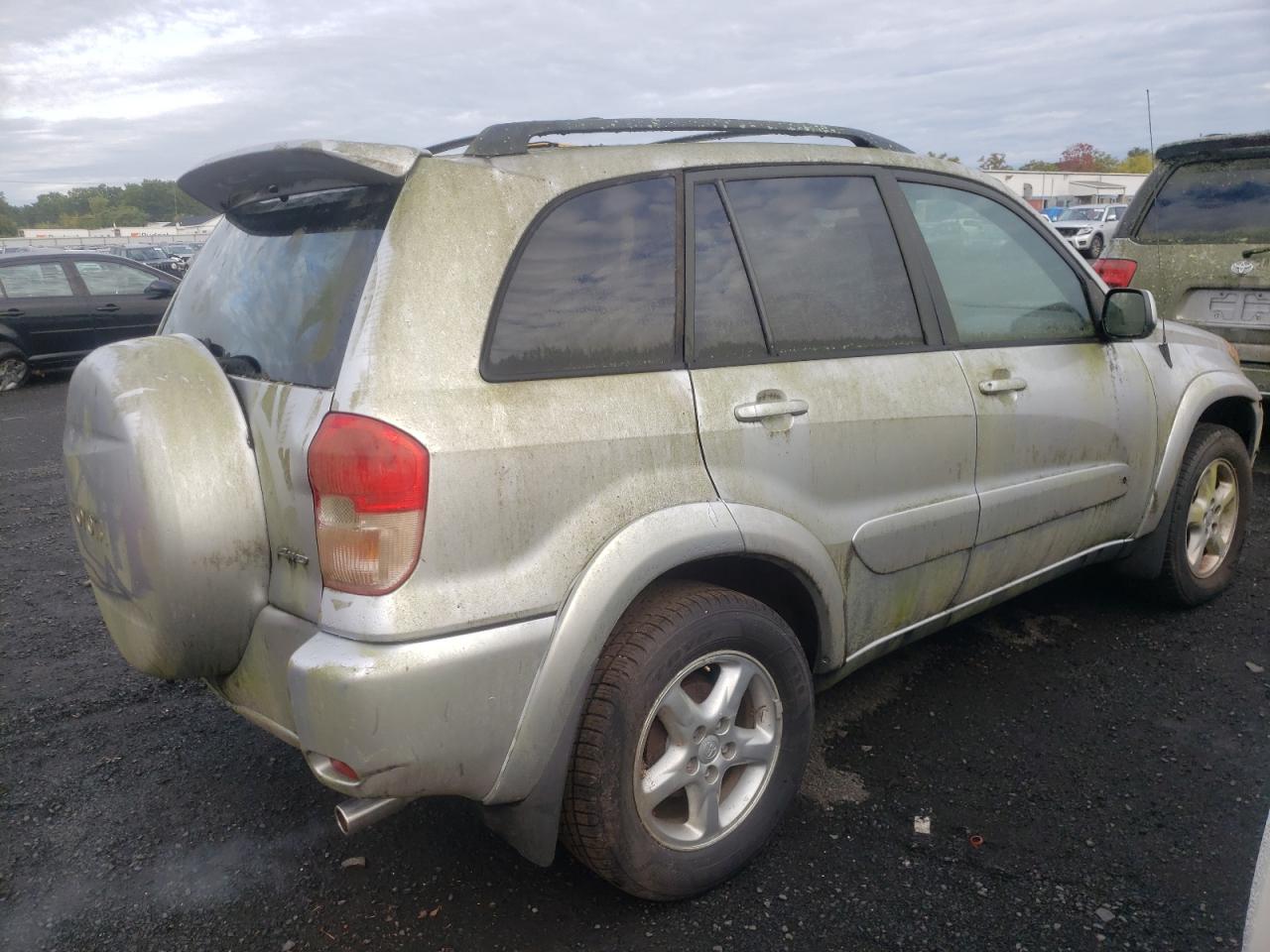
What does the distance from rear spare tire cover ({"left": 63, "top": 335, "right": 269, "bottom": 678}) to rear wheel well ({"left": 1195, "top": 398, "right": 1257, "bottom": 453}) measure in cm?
372

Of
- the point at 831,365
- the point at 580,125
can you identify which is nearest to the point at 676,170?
the point at 580,125

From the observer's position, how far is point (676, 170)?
2.47 metres

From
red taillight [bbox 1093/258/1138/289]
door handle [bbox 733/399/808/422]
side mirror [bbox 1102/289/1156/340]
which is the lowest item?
red taillight [bbox 1093/258/1138/289]

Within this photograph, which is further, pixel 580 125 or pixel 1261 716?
pixel 1261 716

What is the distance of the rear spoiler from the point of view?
2080mm

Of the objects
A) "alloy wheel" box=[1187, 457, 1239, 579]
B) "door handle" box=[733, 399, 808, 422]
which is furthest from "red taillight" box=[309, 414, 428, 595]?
"alloy wheel" box=[1187, 457, 1239, 579]

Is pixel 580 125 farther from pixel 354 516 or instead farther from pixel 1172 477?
pixel 1172 477

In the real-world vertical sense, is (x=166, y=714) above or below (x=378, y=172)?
below

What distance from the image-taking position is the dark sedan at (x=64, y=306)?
38.2ft

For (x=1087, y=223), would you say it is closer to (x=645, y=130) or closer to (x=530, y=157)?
(x=645, y=130)

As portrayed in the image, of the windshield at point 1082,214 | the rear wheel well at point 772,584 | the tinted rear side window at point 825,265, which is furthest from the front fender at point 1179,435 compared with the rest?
the windshield at point 1082,214

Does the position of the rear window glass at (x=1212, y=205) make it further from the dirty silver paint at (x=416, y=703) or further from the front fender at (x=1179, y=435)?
the dirty silver paint at (x=416, y=703)

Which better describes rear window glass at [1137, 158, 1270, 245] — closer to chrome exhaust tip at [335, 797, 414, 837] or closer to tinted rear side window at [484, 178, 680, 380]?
tinted rear side window at [484, 178, 680, 380]

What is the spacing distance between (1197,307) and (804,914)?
506 centimetres
